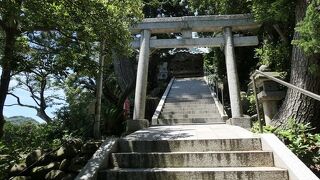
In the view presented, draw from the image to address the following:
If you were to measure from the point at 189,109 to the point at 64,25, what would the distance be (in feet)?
25.1

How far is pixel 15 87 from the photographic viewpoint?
16219mm

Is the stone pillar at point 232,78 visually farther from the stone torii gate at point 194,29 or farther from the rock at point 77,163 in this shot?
the rock at point 77,163

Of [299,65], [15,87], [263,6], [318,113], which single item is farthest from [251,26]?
[15,87]

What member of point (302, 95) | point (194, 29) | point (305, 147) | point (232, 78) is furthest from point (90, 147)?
point (194, 29)

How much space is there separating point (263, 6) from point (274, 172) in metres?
6.10

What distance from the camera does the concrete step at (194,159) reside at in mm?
4773

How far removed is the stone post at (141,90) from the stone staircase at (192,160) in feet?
11.2

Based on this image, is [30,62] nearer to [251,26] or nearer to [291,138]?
[291,138]

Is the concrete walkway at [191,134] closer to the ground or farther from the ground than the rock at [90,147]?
farther from the ground

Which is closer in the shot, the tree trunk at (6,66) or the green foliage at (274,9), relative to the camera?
the tree trunk at (6,66)

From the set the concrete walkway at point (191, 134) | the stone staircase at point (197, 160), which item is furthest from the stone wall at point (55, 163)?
the concrete walkway at point (191, 134)

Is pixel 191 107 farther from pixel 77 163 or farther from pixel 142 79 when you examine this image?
pixel 77 163

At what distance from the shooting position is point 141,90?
32.5ft

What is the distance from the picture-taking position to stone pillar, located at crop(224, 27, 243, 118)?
962 cm
